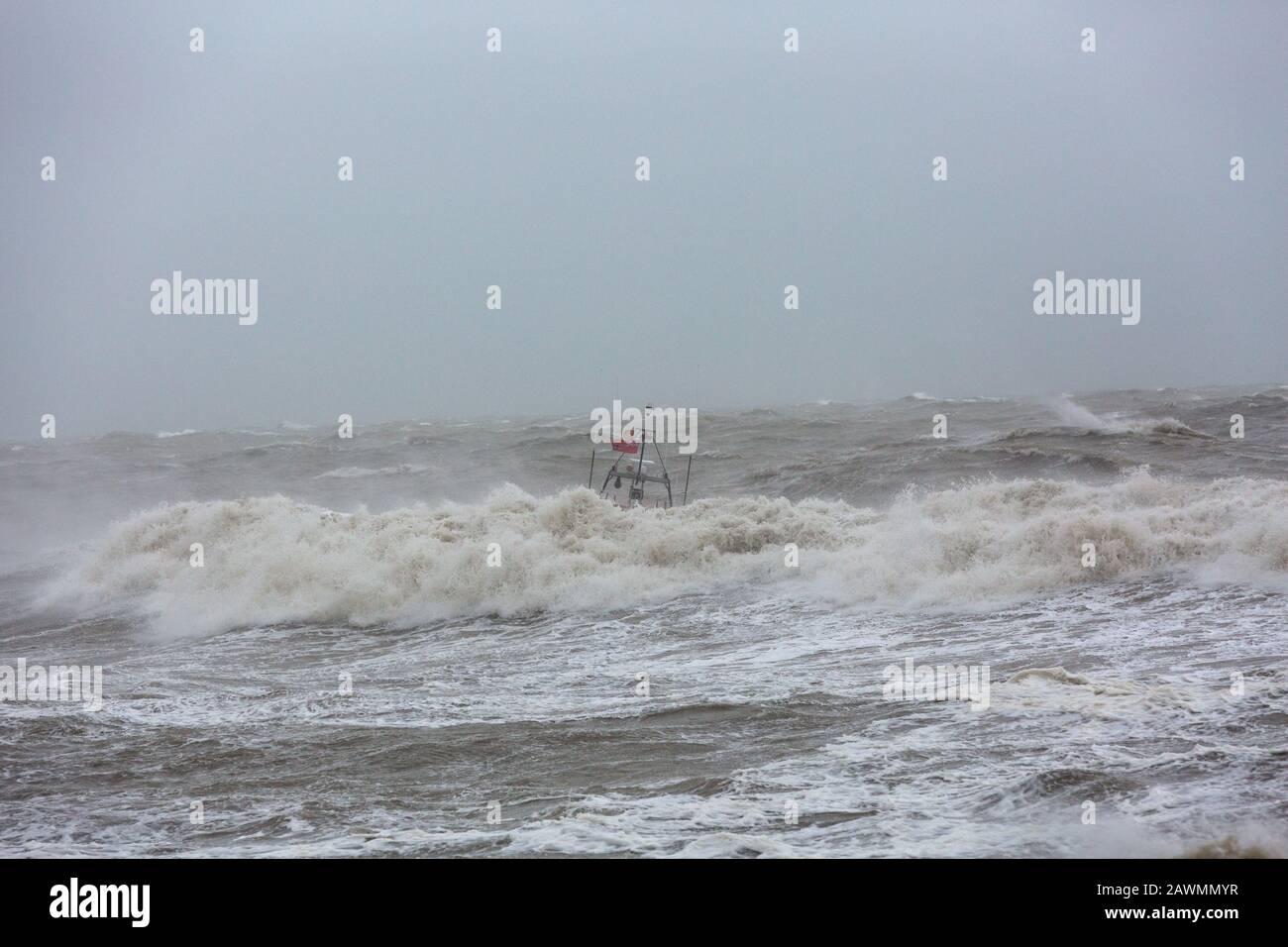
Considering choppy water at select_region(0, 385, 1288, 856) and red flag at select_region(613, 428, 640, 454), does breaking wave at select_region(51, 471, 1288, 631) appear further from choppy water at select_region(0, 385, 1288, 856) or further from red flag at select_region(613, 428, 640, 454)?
red flag at select_region(613, 428, 640, 454)

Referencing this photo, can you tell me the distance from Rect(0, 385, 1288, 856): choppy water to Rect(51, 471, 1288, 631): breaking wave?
0.19ft

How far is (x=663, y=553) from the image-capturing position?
15234mm


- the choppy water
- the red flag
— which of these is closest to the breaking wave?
the choppy water

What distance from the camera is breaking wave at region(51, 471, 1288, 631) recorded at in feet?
40.4

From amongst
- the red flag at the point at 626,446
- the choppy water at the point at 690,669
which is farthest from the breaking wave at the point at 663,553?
the red flag at the point at 626,446

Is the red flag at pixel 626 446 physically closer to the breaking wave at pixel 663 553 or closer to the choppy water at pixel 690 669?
the breaking wave at pixel 663 553

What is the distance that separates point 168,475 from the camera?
112 ft

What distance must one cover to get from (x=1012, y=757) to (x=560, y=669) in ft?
15.8

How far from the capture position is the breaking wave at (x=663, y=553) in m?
12.3

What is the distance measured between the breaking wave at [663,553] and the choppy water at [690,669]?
2.3 inches

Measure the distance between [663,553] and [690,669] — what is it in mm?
5579

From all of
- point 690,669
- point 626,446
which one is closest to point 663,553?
point 626,446

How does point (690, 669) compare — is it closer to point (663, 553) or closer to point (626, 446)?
point (663, 553)

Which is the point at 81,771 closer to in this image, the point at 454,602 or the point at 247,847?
the point at 247,847
